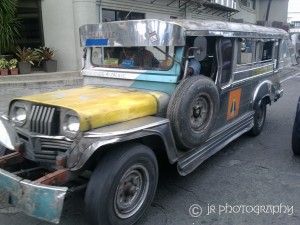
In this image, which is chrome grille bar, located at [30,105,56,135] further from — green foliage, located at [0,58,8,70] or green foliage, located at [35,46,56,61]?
green foliage, located at [35,46,56,61]

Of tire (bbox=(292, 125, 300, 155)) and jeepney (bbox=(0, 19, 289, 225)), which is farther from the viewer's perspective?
tire (bbox=(292, 125, 300, 155))

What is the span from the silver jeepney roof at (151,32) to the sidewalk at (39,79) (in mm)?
4972

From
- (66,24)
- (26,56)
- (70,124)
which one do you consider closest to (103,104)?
(70,124)

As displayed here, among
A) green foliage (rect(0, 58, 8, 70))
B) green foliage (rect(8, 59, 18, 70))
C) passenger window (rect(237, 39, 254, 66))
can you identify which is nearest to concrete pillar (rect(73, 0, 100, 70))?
green foliage (rect(8, 59, 18, 70))

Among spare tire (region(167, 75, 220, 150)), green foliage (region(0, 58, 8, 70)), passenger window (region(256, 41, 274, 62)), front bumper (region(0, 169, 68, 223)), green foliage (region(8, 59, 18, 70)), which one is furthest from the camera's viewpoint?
green foliage (region(8, 59, 18, 70))

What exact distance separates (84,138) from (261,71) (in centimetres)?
395

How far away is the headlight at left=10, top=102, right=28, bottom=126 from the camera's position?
127 inches

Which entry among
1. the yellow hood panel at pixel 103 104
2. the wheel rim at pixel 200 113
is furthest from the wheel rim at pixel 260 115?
the yellow hood panel at pixel 103 104

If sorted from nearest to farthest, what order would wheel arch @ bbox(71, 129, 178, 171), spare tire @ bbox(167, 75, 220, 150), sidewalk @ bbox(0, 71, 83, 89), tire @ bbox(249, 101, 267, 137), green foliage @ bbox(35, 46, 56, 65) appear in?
wheel arch @ bbox(71, 129, 178, 171) → spare tire @ bbox(167, 75, 220, 150) → tire @ bbox(249, 101, 267, 137) → sidewalk @ bbox(0, 71, 83, 89) → green foliage @ bbox(35, 46, 56, 65)

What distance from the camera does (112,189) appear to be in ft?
9.00

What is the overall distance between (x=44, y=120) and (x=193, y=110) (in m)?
1.65

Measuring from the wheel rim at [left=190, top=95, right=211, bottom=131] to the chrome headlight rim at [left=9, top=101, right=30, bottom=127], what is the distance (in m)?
1.75

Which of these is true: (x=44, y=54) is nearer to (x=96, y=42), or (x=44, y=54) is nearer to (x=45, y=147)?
(x=96, y=42)

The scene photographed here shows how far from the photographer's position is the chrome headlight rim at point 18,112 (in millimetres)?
3184
